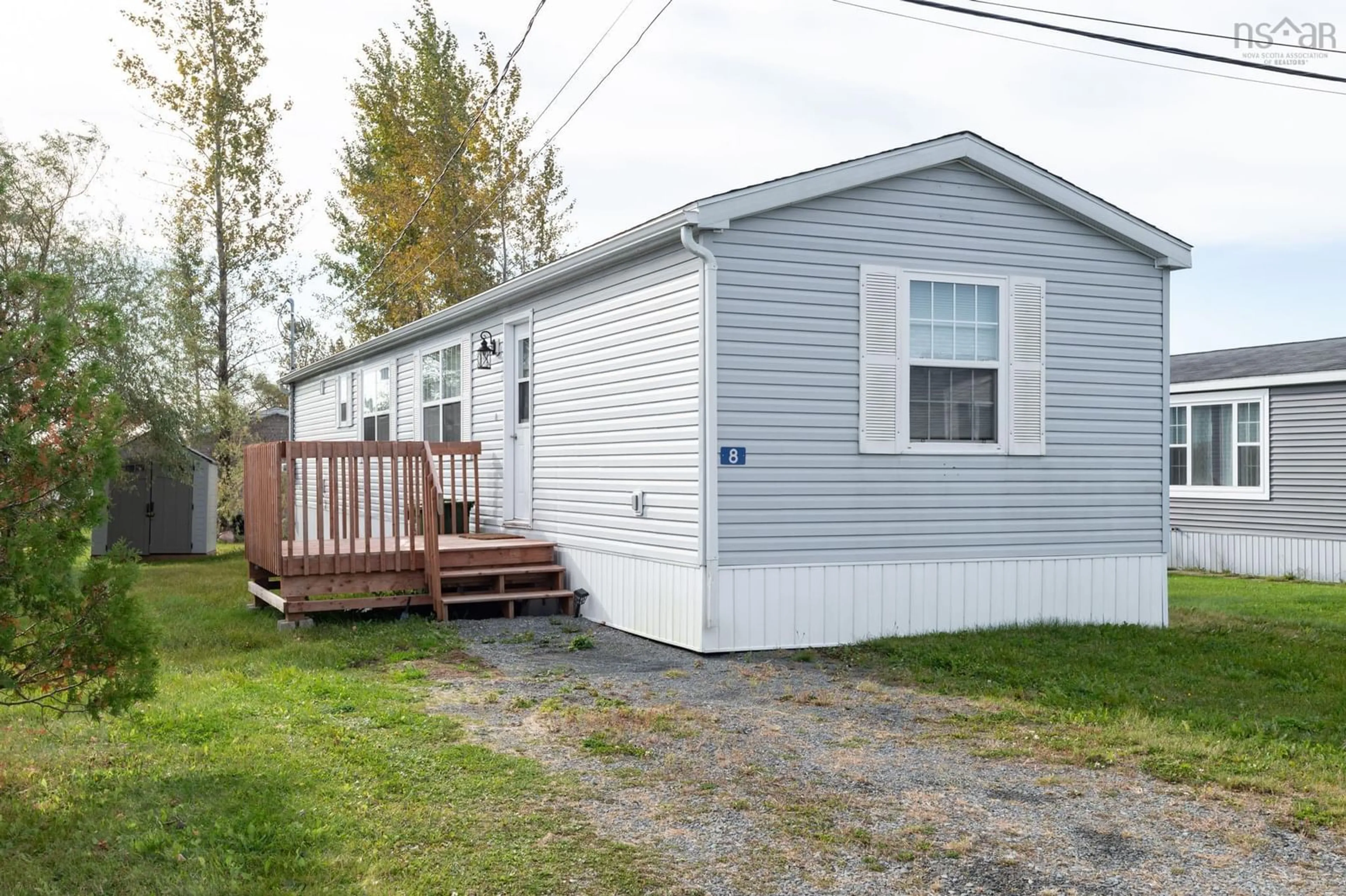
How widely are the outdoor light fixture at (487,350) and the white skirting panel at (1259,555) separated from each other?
36.6ft

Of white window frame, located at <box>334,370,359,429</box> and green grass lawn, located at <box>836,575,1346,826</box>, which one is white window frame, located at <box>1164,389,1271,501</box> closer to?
green grass lawn, located at <box>836,575,1346,826</box>

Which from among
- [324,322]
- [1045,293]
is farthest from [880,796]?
[324,322]

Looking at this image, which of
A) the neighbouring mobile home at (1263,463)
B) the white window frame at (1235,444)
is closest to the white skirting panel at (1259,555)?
the neighbouring mobile home at (1263,463)

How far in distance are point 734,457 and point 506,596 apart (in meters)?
2.98

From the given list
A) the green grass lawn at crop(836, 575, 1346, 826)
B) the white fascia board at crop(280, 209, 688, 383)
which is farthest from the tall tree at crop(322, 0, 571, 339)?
the green grass lawn at crop(836, 575, 1346, 826)

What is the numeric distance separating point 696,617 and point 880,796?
3.64 m

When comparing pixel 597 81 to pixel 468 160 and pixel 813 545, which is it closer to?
pixel 813 545

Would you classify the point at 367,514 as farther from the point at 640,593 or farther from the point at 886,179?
the point at 886,179

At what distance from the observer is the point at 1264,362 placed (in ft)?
56.0

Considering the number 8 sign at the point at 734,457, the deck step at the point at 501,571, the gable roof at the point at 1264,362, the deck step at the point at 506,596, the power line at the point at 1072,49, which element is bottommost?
the deck step at the point at 506,596

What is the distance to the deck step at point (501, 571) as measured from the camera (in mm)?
10297

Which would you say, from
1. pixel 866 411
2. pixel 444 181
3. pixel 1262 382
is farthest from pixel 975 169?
pixel 444 181

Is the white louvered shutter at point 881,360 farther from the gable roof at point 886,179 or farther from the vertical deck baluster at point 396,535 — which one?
the vertical deck baluster at point 396,535

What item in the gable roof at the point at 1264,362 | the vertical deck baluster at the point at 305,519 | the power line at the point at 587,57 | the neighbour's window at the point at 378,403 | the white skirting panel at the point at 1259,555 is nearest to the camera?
the vertical deck baluster at the point at 305,519
